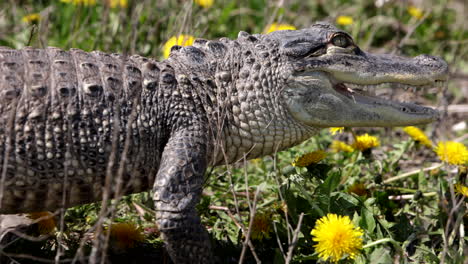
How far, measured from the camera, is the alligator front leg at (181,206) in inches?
118

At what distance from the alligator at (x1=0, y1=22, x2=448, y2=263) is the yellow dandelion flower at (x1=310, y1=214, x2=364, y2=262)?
549mm

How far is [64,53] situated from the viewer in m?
3.27

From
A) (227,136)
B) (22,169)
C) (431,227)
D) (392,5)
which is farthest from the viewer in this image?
(392,5)

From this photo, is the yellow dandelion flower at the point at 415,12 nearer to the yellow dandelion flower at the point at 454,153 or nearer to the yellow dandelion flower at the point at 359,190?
the yellow dandelion flower at the point at 454,153

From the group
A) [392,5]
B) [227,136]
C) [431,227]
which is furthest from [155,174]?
[392,5]

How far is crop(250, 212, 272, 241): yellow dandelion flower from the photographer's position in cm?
350

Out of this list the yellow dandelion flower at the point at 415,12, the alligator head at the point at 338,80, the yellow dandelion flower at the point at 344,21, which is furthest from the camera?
the yellow dandelion flower at the point at 415,12

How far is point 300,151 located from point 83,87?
6.30ft

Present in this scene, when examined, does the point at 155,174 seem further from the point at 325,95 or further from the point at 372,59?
the point at 372,59

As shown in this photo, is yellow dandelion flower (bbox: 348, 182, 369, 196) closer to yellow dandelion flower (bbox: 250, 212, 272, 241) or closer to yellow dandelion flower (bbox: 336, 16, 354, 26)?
yellow dandelion flower (bbox: 250, 212, 272, 241)

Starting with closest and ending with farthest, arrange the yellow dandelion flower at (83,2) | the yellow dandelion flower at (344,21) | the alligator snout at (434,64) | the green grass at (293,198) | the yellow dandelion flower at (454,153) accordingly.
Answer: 1. the green grass at (293,198)
2. the alligator snout at (434,64)
3. the yellow dandelion flower at (454,153)
4. the yellow dandelion flower at (83,2)
5. the yellow dandelion flower at (344,21)

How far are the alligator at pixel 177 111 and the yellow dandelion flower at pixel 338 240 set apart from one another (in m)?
0.55

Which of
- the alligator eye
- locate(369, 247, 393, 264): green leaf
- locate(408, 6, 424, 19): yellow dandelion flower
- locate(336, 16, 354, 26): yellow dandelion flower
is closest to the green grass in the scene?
locate(369, 247, 393, 264): green leaf

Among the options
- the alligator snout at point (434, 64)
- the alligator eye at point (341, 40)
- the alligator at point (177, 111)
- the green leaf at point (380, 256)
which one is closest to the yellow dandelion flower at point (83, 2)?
the alligator at point (177, 111)
